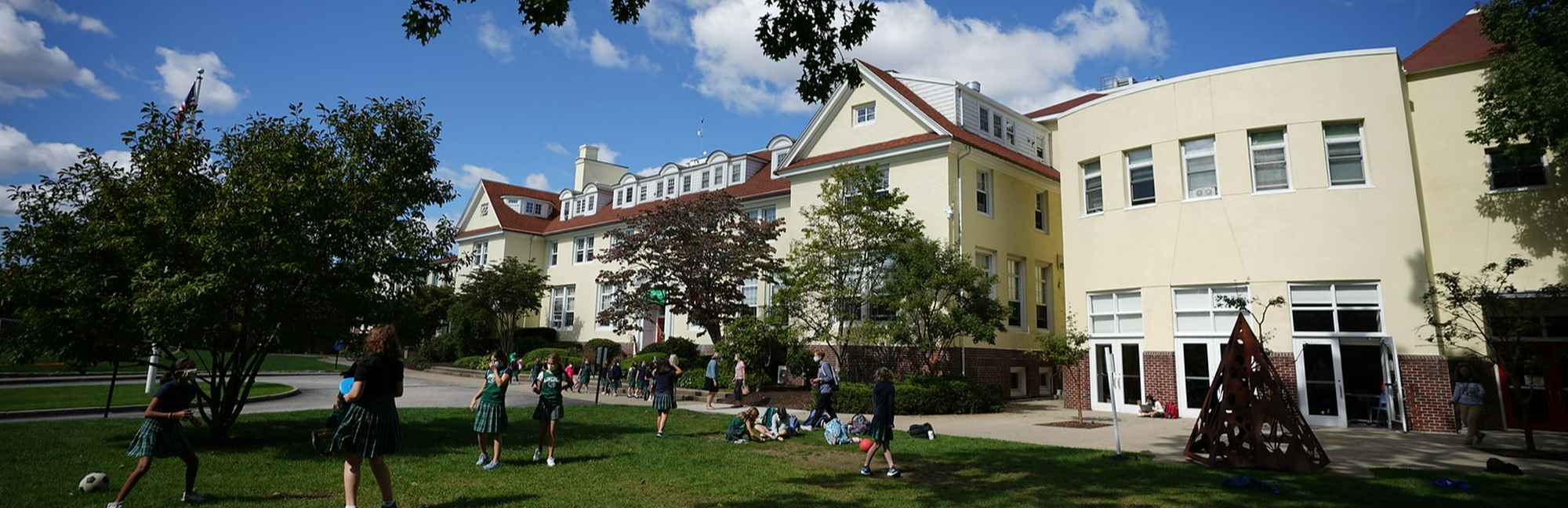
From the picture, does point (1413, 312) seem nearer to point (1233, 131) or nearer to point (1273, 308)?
point (1273, 308)

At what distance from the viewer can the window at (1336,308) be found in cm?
1686

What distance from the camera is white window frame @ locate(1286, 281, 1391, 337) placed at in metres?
16.6

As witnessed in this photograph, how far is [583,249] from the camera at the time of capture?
41719mm

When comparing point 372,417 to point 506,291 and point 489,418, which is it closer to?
point 489,418

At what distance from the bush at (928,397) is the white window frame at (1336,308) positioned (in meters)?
7.23

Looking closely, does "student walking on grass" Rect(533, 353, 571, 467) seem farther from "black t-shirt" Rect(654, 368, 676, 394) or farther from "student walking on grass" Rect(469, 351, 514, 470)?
"black t-shirt" Rect(654, 368, 676, 394)

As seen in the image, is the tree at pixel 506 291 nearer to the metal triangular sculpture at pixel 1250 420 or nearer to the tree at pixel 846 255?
the tree at pixel 846 255

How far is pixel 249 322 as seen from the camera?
36.3ft

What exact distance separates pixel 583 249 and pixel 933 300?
85.4 feet

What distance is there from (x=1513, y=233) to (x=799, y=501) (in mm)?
18138

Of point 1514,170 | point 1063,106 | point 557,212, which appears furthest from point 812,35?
point 557,212

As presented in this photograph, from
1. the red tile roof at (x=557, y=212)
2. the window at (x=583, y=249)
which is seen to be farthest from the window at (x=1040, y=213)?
the window at (x=583, y=249)

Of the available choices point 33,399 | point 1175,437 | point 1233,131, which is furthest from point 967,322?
point 33,399

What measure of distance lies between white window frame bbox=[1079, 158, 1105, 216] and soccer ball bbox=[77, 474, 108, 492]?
20.5 metres
